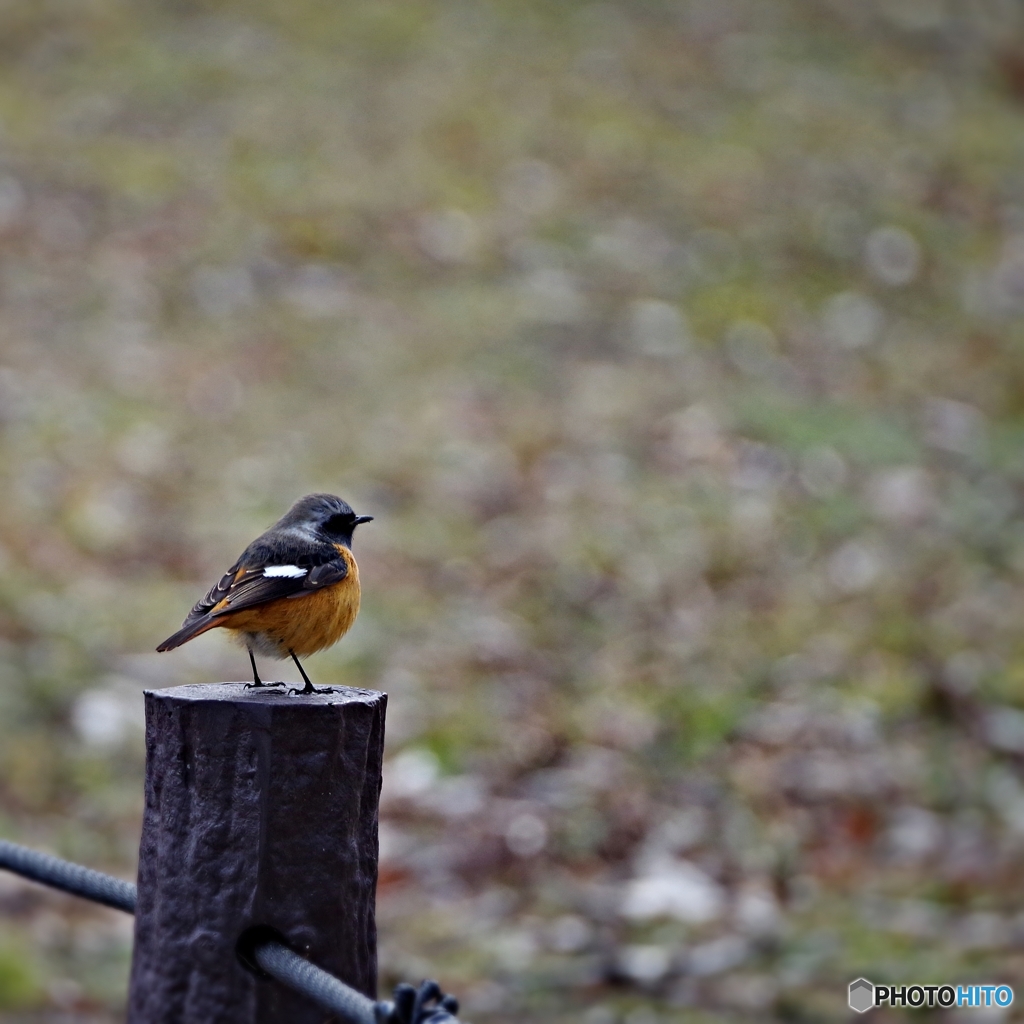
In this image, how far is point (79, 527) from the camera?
5965mm

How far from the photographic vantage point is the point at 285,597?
238 centimetres

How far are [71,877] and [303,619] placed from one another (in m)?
0.57

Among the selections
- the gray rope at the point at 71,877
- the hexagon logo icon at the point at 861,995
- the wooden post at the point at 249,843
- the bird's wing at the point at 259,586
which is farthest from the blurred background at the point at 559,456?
the wooden post at the point at 249,843

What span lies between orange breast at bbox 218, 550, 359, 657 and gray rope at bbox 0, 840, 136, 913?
0.48m

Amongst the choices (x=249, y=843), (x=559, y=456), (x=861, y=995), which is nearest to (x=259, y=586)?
(x=249, y=843)

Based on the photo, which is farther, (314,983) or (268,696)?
(268,696)

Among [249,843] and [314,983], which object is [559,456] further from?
[314,983]

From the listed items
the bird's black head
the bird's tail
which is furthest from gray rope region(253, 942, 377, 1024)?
the bird's black head

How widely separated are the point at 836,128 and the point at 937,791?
615 centimetres

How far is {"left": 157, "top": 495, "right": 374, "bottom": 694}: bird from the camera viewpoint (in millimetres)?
2383

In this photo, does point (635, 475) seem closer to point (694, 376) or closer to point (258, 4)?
point (694, 376)

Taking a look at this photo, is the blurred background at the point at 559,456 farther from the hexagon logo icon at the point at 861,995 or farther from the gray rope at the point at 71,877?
the gray rope at the point at 71,877

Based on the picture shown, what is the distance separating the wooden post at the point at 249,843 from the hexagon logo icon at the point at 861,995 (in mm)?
2533

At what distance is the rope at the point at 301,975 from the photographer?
146cm
